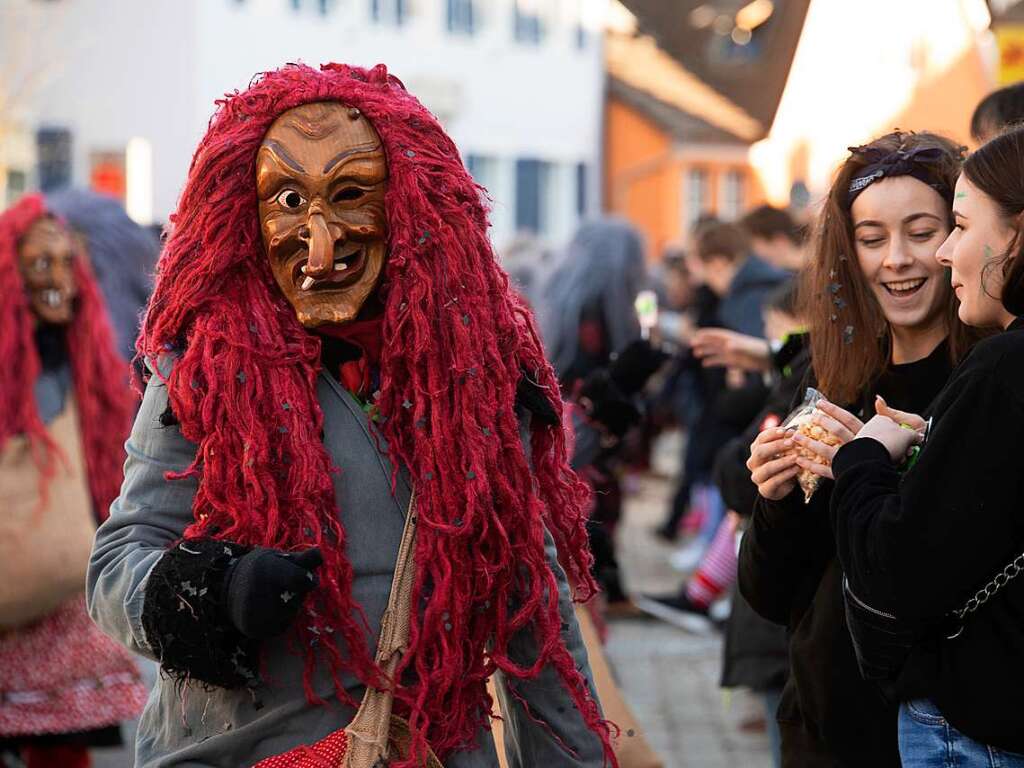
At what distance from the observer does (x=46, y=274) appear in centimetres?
473

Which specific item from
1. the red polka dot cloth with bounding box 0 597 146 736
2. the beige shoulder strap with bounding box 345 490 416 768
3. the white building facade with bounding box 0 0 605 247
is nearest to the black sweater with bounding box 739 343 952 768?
the beige shoulder strap with bounding box 345 490 416 768

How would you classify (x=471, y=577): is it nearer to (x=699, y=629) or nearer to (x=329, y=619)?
(x=329, y=619)

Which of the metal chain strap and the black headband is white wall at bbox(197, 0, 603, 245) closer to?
the black headband

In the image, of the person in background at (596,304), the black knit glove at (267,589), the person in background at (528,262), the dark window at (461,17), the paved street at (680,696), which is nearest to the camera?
the black knit glove at (267,589)

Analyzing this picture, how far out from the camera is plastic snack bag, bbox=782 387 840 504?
254 cm

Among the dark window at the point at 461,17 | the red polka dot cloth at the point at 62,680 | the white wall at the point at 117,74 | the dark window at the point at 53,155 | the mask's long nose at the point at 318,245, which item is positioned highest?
the dark window at the point at 461,17

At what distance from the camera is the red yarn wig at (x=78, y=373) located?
457cm

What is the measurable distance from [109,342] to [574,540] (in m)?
2.65

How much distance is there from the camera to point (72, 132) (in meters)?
23.5

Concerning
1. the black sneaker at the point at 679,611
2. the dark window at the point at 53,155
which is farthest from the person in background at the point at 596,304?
the dark window at the point at 53,155

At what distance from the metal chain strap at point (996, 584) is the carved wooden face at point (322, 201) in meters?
1.02

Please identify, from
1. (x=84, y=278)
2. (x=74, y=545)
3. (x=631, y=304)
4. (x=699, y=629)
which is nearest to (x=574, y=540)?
(x=74, y=545)

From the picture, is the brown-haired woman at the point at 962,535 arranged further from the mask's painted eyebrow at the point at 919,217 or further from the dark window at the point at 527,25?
the dark window at the point at 527,25

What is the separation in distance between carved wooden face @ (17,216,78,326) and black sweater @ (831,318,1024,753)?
10.1ft
